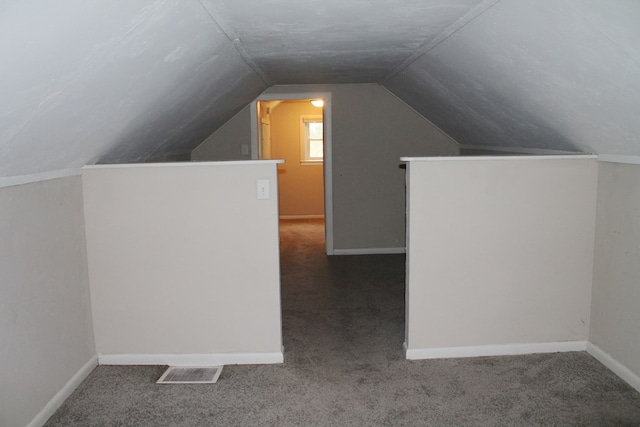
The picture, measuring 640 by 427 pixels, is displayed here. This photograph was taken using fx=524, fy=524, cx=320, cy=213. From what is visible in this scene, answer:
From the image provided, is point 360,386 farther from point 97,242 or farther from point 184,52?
point 184,52

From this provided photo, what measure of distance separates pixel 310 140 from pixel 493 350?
608 cm

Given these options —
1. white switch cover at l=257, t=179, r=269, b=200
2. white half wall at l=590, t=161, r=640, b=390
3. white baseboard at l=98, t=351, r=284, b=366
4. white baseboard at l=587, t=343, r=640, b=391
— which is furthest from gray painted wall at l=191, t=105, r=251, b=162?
white baseboard at l=587, t=343, r=640, b=391

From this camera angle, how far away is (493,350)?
3209 mm

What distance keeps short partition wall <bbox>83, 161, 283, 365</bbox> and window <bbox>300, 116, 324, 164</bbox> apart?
5713mm

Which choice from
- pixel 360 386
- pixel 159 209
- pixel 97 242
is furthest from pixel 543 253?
pixel 97 242

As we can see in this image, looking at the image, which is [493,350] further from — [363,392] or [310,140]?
[310,140]

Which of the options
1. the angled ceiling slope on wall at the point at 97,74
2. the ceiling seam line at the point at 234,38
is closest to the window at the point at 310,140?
the ceiling seam line at the point at 234,38

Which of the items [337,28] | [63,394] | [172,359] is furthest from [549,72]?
[63,394]

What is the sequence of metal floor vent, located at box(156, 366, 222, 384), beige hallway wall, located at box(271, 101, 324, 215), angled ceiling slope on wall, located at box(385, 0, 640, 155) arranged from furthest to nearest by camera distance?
1. beige hallway wall, located at box(271, 101, 324, 215)
2. metal floor vent, located at box(156, 366, 222, 384)
3. angled ceiling slope on wall, located at box(385, 0, 640, 155)

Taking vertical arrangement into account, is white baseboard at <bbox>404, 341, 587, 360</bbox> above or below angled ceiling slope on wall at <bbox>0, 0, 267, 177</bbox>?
below

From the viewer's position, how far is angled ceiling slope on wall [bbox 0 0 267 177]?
1.54 m

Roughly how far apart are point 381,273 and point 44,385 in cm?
335

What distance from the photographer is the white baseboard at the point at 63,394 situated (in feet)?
8.10

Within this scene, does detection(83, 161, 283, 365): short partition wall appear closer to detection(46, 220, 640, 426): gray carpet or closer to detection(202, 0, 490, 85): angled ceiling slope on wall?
detection(46, 220, 640, 426): gray carpet
